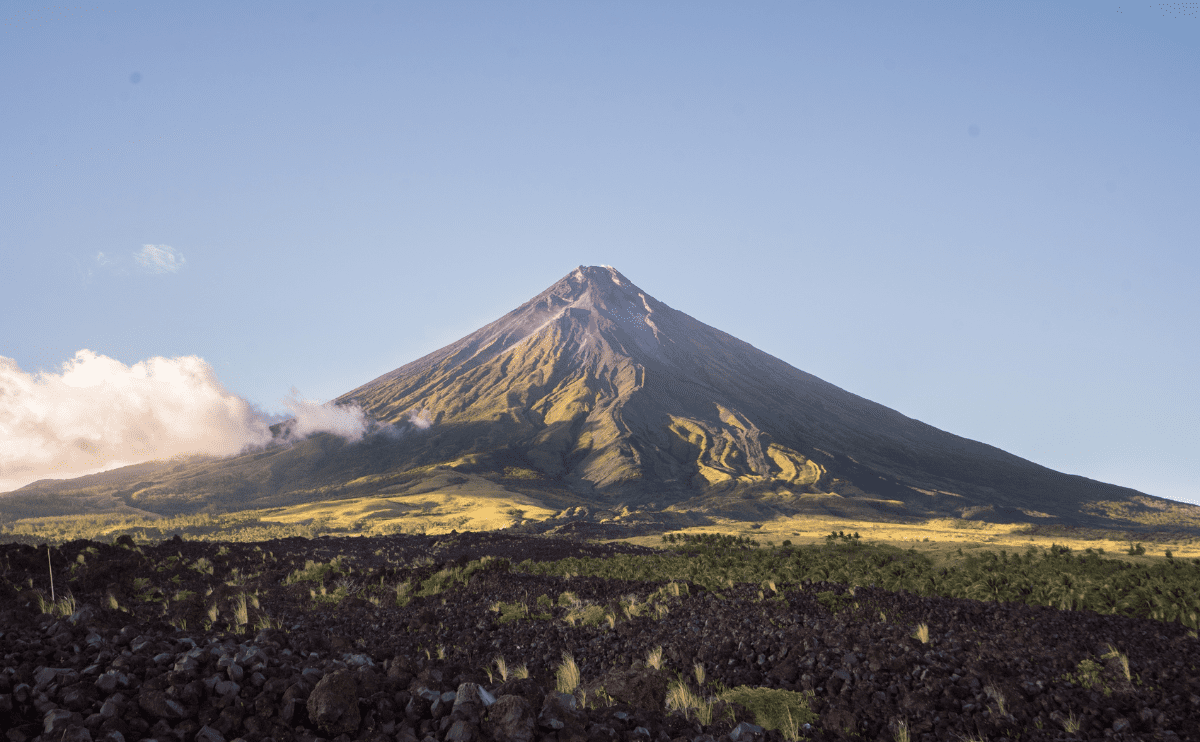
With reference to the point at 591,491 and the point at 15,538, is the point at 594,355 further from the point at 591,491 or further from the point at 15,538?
the point at 15,538

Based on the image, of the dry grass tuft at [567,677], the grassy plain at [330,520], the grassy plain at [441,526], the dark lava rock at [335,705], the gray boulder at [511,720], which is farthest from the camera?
the grassy plain at [330,520]

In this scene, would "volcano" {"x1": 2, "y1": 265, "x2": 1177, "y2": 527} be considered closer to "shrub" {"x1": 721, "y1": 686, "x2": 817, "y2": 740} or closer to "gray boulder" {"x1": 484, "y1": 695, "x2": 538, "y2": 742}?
"shrub" {"x1": 721, "y1": 686, "x2": 817, "y2": 740}

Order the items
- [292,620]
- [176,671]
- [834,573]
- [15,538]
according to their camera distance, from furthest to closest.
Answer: [15,538], [834,573], [292,620], [176,671]

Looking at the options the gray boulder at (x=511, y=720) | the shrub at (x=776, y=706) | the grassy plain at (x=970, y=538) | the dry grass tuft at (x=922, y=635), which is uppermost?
the gray boulder at (x=511, y=720)

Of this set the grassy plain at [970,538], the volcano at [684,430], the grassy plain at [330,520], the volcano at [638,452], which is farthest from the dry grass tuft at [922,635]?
the volcano at [684,430]

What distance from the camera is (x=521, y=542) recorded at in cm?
3130

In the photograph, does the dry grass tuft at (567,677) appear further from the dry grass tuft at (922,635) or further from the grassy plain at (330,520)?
the grassy plain at (330,520)

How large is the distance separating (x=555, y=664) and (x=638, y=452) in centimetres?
11684

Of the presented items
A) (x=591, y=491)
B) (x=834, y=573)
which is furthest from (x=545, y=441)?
(x=834, y=573)

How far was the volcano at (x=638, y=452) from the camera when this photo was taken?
10381cm

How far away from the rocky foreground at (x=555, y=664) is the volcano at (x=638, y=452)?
241ft

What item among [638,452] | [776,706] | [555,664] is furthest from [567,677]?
[638,452]

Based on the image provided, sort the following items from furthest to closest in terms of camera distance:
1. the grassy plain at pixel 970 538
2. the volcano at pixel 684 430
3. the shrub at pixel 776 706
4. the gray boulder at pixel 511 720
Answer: the volcano at pixel 684 430
the grassy plain at pixel 970 538
the shrub at pixel 776 706
the gray boulder at pixel 511 720

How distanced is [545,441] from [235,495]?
56401mm
